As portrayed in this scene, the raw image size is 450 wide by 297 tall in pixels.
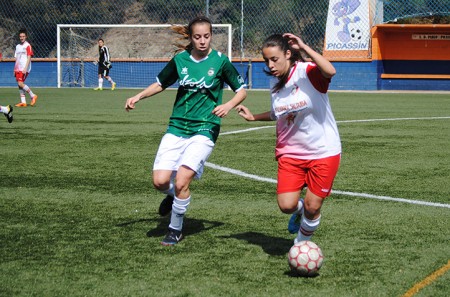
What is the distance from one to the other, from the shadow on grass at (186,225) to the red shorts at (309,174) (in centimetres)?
97

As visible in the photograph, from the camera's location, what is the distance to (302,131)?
5.25 metres

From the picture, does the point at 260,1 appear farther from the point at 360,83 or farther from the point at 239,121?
the point at 239,121

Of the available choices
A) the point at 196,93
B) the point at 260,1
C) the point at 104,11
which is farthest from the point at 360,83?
the point at 196,93

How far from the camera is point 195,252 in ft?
17.1

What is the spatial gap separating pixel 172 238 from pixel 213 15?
34243 millimetres

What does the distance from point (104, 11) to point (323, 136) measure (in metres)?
38.3

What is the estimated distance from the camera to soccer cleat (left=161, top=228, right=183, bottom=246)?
544 cm

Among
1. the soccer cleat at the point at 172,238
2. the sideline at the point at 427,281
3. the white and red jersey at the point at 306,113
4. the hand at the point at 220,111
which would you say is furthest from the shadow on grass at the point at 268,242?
the sideline at the point at 427,281

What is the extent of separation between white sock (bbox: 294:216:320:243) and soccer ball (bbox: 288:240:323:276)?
0.44 meters

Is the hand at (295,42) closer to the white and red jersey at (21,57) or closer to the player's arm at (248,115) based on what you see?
the player's arm at (248,115)

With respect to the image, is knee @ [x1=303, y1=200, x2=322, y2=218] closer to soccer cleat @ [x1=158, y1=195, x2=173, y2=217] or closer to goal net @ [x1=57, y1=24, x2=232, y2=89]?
soccer cleat @ [x1=158, y1=195, x2=173, y2=217]

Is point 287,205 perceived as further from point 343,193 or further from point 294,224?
point 343,193

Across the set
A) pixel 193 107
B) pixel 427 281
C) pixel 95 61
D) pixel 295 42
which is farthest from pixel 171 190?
pixel 95 61

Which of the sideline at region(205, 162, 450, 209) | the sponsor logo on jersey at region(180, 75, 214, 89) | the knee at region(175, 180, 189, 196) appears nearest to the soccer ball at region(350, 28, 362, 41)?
the sideline at region(205, 162, 450, 209)
